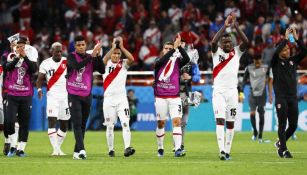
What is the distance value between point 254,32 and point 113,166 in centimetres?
1896

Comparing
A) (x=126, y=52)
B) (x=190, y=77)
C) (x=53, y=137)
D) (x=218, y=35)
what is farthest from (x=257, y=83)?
(x=218, y=35)

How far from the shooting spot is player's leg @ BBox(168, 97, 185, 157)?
19.2m

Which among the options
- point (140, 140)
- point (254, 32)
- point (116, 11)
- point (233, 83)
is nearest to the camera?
point (233, 83)

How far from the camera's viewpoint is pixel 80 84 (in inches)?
727

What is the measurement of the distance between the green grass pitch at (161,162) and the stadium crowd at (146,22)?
939 centimetres

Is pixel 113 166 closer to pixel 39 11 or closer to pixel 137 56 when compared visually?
pixel 137 56

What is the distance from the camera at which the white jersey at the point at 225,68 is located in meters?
18.3

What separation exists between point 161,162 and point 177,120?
2257 mm

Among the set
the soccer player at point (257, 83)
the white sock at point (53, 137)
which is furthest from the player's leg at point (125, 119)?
the soccer player at point (257, 83)

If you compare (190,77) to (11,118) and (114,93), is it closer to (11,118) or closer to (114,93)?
(114,93)

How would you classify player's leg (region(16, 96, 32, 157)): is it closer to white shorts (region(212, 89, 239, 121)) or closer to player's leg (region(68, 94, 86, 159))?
player's leg (region(68, 94, 86, 159))

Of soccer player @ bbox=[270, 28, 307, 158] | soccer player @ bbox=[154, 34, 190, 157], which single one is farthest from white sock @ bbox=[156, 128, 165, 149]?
soccer player @ bbox=[270, 28, 307, 158]

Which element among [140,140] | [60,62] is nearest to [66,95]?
[60,62]

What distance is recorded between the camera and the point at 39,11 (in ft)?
128
